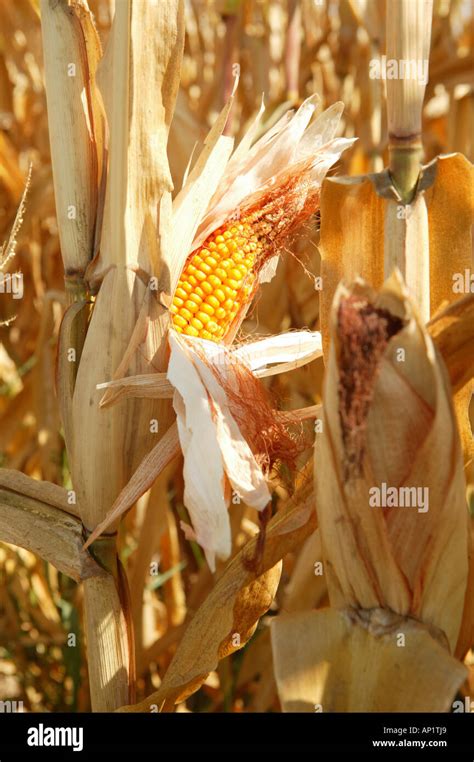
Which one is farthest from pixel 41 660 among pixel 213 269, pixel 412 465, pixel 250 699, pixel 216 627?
pixel 412 465

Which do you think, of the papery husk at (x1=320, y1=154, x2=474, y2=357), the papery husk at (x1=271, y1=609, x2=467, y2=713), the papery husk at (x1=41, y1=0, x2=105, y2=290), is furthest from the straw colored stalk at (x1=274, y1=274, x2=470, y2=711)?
the papery husk at (x1=41, y1=0, x2=105, y2=290)

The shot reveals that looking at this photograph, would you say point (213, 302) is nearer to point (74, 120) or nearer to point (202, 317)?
point (202, 317)

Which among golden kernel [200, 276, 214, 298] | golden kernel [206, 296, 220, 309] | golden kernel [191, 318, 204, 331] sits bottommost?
golden kernel [191, 318, 204, 331]

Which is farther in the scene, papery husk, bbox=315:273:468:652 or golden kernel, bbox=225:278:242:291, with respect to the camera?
golden kernel, bbox=225:278:242:291

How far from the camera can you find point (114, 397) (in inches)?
22.6

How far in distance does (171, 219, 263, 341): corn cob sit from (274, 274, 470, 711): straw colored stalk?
0.19 m

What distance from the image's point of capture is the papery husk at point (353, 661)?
1.56 feet

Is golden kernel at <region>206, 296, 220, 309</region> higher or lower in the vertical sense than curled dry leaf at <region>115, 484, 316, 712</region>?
higher

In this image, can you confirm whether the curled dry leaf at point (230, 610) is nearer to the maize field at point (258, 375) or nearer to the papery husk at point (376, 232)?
the maize field at point (258, 375)

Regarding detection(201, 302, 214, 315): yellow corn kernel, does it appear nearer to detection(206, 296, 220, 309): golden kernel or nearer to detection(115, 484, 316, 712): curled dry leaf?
detection(206, 296, 220, 309): golden kernel

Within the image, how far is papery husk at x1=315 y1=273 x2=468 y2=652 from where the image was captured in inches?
17.9

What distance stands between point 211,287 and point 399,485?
240 millimetres

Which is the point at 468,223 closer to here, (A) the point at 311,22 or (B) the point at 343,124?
(B) the point at 343,124

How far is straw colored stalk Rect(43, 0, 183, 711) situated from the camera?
1.89 feet
